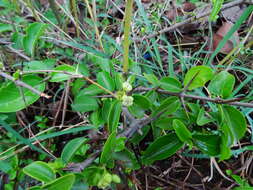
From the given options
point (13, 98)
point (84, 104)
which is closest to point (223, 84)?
point (84, 104)

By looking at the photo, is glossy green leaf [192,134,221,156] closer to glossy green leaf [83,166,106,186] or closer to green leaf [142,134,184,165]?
green leaf [142,134,184,165]

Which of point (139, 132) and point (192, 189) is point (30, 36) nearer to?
point (139, 132)

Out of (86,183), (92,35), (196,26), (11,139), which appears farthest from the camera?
(196,26)

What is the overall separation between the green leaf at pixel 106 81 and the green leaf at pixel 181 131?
170 millimetres

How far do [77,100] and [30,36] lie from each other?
21 centimetres

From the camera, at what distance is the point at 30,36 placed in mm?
667

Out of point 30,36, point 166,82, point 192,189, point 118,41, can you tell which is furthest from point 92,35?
point 192,189

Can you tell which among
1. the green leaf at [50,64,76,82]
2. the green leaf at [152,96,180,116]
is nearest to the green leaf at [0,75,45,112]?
the green leaf at [50,64,76,82]

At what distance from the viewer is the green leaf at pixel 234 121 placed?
1.78 ft

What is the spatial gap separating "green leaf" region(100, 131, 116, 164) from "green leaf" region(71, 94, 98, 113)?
157 millimetres

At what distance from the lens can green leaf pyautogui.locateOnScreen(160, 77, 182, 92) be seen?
61cm

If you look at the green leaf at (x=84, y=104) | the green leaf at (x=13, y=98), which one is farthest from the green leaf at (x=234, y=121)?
the green leaf at (x=13, y=98)

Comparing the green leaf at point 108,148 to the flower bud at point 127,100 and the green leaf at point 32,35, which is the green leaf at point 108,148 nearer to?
the flower bud at point 127,100

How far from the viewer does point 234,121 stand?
554 mm
